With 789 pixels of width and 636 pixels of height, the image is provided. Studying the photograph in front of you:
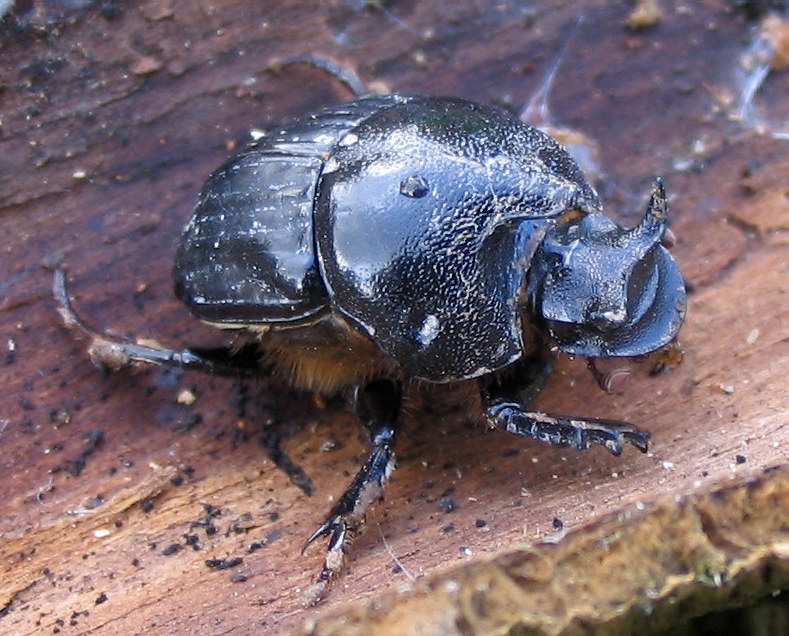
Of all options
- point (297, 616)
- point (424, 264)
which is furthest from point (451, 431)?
point (297, 616)

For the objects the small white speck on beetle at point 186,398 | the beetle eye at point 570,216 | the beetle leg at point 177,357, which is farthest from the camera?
the small white speck on beetle at point 186,398

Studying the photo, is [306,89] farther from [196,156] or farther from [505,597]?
[505,597]

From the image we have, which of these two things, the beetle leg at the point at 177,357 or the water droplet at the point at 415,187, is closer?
the water droplet at the point at 415,187

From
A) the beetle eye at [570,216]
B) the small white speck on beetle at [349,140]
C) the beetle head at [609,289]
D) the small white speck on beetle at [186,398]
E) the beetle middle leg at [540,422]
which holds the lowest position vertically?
the small white speck on beetle at [186,398]

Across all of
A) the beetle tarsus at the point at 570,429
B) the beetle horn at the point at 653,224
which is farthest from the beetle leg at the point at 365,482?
the beetle horn at the point at 653,224

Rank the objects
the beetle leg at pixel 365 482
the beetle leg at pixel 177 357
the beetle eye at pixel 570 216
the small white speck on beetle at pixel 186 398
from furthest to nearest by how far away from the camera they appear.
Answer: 1. the small white speck on beetle at pixel 186 398
2. the beetle leg at pixel 177 357
3. the beetle eye at pixel 570 216
4. the beetle leg at pixel 365 482

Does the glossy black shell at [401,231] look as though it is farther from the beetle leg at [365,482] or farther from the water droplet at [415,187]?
the beetle leg at [365,482]

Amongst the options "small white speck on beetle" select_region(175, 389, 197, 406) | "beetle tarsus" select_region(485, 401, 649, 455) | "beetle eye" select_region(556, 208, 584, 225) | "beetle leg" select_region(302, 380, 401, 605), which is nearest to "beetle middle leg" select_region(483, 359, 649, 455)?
"beetle tarsus" select_region(485, 401, 649, 455)
